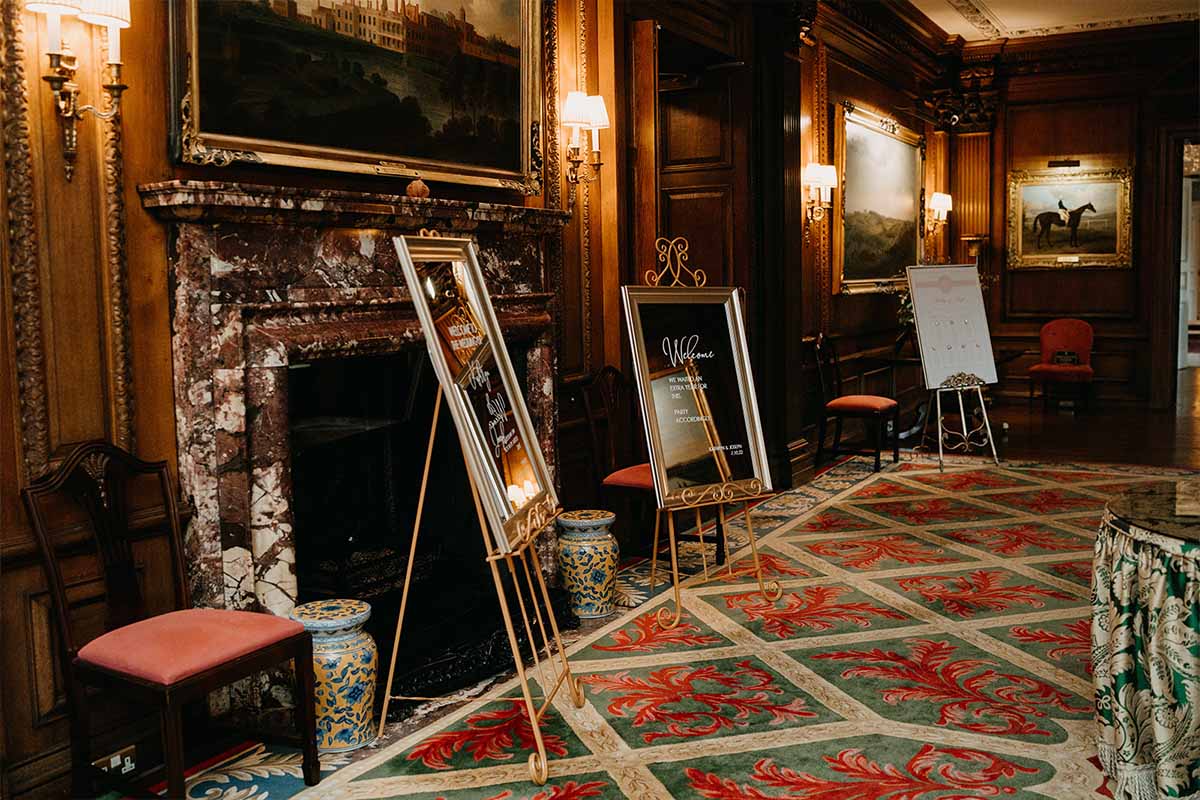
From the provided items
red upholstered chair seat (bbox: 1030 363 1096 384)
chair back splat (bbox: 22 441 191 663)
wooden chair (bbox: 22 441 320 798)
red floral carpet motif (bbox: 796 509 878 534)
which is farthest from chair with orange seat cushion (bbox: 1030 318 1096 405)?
chair back splat (bbox: 22 441 191 663)

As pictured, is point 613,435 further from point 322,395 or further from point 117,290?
point 117,290

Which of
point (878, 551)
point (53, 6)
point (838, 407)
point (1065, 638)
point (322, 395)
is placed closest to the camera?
point (53, 6)

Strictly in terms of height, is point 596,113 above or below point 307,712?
above

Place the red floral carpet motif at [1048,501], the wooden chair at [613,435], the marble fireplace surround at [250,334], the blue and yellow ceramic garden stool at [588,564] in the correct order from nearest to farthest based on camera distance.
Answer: the marble fireplace surround at [250,334] → the blue and yellow ceramic garden stool at [588,564] → the wooden chair at [613,435] → the red floral carpet motif at [1048,501]

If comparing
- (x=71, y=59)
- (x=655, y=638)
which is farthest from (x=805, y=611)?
(x=71, y=59)

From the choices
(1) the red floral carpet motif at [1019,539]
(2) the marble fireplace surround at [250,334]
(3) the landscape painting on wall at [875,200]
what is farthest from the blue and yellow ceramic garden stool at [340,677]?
(3) the landscape painting on wall at [875,200]

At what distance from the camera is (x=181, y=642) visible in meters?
2.87

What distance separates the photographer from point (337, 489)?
4293 mm

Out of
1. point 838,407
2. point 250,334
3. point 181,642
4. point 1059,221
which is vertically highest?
point 1059,221

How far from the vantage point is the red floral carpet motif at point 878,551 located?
5.58m

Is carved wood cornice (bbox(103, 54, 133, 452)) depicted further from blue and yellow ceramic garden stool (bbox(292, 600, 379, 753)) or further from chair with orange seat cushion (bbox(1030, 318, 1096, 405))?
chair with orange seat cushion (bbox(1030, 318, 1096, 405))

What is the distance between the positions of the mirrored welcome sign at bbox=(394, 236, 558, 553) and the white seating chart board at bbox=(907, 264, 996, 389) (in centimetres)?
564

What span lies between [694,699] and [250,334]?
195 cm

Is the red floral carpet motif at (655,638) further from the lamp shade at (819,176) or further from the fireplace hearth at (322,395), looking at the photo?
the lamp shade at (819,176)
